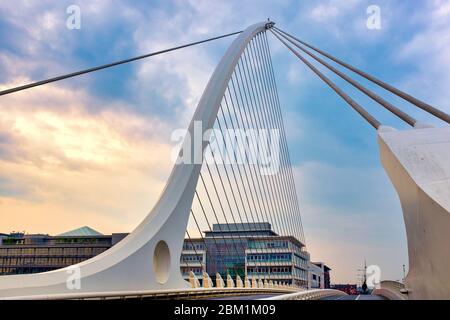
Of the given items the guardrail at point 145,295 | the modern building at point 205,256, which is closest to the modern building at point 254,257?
the modern building at point 205,256

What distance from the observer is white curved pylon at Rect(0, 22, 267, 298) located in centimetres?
825

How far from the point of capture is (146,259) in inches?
445

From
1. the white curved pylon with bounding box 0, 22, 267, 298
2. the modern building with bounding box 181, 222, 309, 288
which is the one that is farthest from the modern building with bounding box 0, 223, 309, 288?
the white curved pylon with bounding box 0, 22, 267, 298

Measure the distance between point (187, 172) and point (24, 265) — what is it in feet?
266

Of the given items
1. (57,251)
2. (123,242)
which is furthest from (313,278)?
(123,242)

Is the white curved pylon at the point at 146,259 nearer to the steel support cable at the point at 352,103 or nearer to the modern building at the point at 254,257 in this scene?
the steel support cable at the point at 352,103

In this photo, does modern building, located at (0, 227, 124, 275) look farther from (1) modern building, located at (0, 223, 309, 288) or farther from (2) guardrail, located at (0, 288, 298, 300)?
(2) guardrail, located at (0, 288, 298, 300)

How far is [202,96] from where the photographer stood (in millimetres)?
17953

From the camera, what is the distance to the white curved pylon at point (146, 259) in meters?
8.25

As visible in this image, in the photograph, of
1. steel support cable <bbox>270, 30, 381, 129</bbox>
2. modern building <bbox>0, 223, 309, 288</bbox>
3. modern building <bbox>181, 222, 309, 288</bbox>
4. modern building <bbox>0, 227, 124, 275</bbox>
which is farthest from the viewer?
modern building <bbox>0, 227, 124, 275</bbox>

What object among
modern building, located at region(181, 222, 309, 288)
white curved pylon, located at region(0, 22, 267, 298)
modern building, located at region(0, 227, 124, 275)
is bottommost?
white curved pylon, located at region(0, 22, 267, 298)

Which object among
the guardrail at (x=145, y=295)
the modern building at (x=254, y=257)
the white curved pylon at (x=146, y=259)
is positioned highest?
the modern building at (x=254, y=257)

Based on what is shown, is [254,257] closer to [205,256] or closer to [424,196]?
[205,256]
